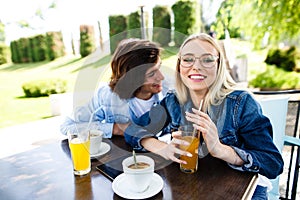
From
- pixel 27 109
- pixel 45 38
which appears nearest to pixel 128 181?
pixel 27 109

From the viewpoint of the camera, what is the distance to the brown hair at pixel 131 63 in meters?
1.25

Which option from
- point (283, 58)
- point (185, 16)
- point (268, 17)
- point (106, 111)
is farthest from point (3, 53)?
point (106, 111)

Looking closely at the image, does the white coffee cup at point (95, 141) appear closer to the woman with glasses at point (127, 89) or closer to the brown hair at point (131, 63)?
the woman with glasses at point (127, 89)

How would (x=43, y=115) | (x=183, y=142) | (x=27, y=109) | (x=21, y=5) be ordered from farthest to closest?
(x=21, y=5), (x=27, y=109), (x=43, y=115), (x=183, y=142)

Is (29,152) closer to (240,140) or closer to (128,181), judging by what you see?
(128,181)

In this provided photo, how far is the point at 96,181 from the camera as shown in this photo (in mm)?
829

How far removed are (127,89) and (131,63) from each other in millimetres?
146

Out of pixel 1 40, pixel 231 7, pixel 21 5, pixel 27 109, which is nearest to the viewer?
pixel 231 7

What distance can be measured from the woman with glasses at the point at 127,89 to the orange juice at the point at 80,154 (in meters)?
0.32

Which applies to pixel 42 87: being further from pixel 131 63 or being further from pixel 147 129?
pixel 147 129

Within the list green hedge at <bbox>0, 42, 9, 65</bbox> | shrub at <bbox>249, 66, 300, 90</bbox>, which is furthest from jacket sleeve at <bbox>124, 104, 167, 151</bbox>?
green hedge at <bbox>0, 42, 9, 65</bbox>

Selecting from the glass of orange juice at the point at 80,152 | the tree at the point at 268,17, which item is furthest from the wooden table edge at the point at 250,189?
the tree at the point at 268,17

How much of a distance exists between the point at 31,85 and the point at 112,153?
5889 millimetres

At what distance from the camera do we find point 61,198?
2.44ft
